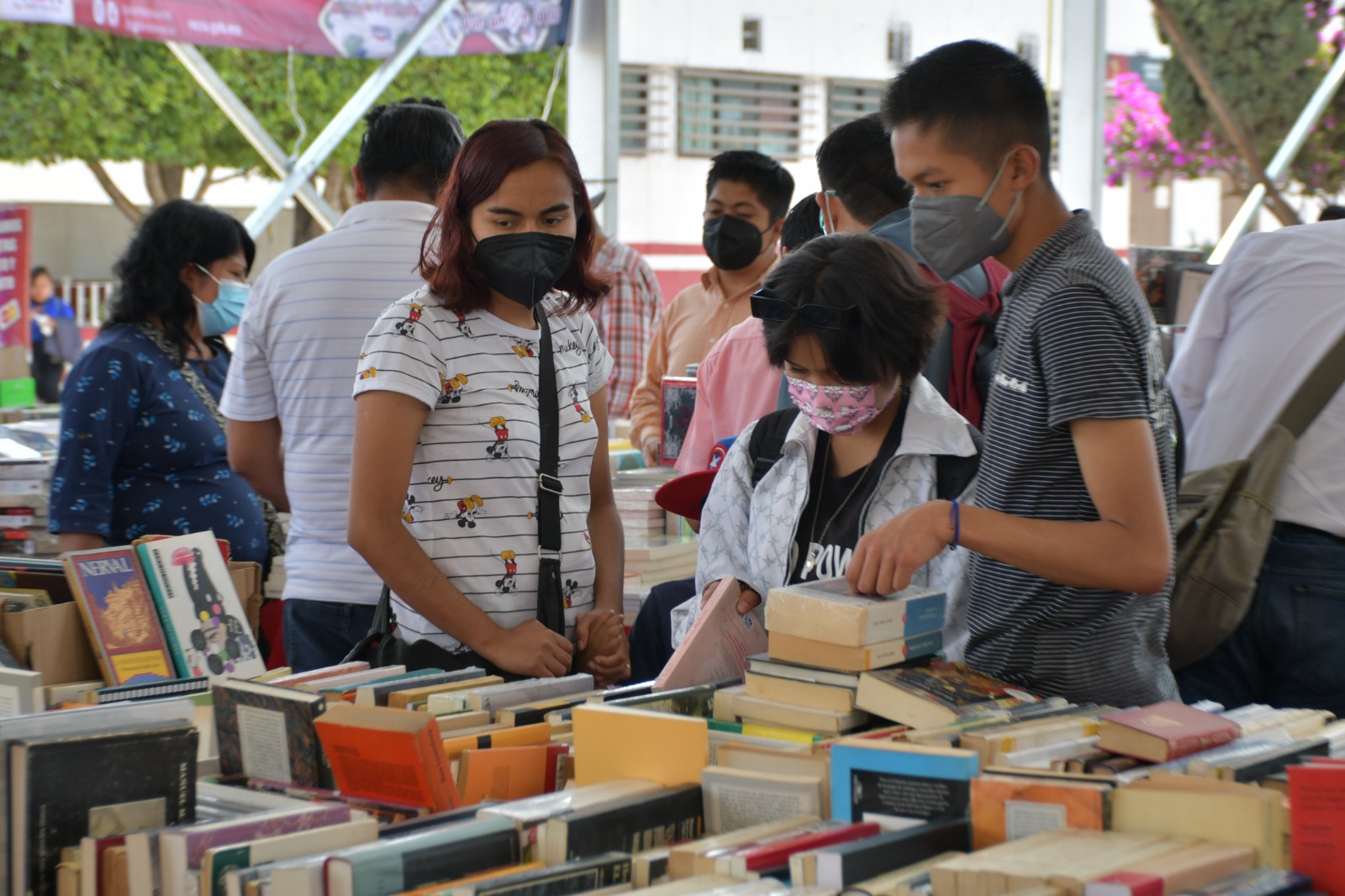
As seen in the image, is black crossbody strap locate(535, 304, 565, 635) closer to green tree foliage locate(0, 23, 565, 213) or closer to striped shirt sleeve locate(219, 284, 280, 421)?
striped shirt sleeve locate(219, 284, 280, 421)

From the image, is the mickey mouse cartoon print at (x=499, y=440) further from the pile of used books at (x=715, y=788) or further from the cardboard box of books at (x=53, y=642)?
the cardboard box of books at (x=53, y=642)

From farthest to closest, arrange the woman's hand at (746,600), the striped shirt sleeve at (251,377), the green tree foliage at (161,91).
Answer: the green tree foliage at (161,91)
the striped shirt sleeve at (251,377)
the woman's hand at (746,600)

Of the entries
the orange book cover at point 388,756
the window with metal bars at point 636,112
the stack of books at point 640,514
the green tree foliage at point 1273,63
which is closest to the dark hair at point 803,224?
the stack of books at point 640,514

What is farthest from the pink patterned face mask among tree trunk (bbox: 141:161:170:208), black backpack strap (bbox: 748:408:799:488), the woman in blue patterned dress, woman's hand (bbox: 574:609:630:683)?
tree trunk (bbox: 141:161:170:208)

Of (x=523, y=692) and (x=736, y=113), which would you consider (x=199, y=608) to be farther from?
(x=736, y=113)

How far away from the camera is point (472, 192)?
2367 millimetres

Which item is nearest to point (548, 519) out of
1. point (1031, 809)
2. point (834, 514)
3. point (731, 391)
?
point (834, 514)

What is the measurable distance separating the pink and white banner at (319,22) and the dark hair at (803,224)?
347 cm

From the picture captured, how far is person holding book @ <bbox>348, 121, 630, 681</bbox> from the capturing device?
7.23 ft

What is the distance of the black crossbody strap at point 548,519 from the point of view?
7.63 ft

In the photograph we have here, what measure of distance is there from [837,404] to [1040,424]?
0.43 m

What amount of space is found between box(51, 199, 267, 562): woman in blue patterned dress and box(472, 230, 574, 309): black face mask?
56.3 inches

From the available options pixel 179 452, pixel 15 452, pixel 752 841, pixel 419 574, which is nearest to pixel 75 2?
pixel 15 452

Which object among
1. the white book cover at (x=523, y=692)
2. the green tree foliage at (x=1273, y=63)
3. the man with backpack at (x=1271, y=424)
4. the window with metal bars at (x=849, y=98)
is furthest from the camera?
the window with metal bars at (x=849, y=98)
